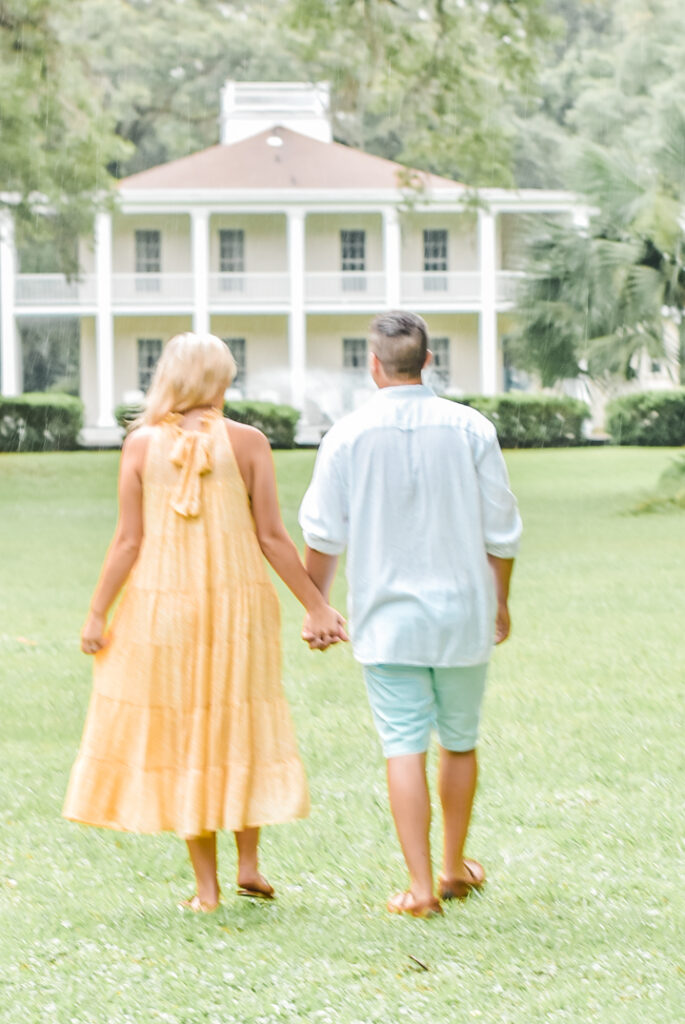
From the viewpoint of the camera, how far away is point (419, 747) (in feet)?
12.8

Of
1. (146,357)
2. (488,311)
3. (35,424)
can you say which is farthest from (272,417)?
(488,311)

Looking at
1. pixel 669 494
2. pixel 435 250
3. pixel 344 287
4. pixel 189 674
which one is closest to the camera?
pixel 189 674

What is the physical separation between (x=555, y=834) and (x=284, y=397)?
106ft

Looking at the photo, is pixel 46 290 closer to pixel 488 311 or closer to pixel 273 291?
pixel 273 291

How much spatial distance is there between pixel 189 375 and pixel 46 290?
37.3 m

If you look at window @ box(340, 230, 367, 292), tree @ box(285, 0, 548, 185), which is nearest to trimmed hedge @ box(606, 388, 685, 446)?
tree @ box(285, 0, 548, 185)

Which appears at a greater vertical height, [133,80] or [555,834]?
[133,80]

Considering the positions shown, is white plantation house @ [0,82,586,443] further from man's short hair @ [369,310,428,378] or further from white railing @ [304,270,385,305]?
man's short hair @ [369,310,428,378]

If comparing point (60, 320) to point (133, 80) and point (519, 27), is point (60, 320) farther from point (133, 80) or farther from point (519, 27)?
point (519, 27)

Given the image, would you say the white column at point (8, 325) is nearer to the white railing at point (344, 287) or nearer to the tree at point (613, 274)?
the white railing at point (344, 287)

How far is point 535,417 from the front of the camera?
32.1 m

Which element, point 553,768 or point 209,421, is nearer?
point 209,421

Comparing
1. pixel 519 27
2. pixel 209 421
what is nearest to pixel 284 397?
pixel 519 27

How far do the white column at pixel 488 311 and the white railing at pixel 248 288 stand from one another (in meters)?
5.14
